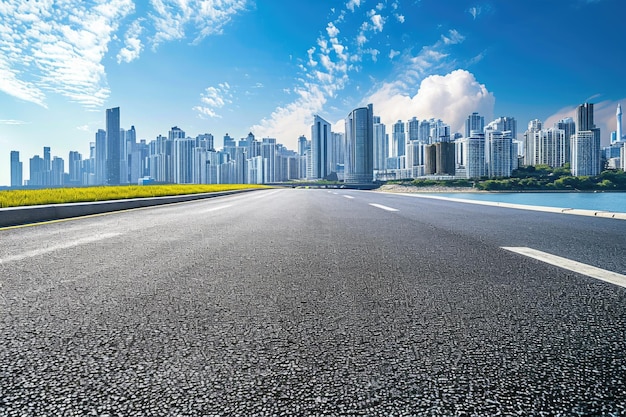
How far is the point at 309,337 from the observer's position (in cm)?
180

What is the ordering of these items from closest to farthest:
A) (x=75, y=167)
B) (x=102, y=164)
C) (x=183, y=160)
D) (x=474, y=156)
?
(x=183, y=160), (x=474, y=156), (x=102, y=164), (x=75, y=167)

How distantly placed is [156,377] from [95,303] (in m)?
1.26

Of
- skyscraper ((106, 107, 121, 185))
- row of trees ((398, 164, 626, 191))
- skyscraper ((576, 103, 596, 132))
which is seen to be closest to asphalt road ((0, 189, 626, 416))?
row of trees ((398, 164, 626, 191))

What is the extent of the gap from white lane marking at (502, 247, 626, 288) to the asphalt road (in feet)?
0.47

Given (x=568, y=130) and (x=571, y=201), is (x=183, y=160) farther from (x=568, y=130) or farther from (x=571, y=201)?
(x=568, y=130)

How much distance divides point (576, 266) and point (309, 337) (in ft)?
10.0

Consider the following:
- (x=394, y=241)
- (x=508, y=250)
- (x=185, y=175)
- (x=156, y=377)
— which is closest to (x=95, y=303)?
(x=156, y=377)

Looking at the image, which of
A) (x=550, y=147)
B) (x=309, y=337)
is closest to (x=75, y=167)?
(x=309, y=337)

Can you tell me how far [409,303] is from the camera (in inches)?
92.9

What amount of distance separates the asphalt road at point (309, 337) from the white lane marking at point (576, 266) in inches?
5.6

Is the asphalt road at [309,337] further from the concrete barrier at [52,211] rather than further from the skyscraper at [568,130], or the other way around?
the skyscraper at [568,130]

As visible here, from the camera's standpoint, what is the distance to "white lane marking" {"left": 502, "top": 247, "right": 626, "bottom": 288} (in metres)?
2.98

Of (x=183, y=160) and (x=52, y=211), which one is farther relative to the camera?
(x=183, y=160)

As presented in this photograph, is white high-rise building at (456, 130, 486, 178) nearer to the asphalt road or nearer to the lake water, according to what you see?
the lake water
